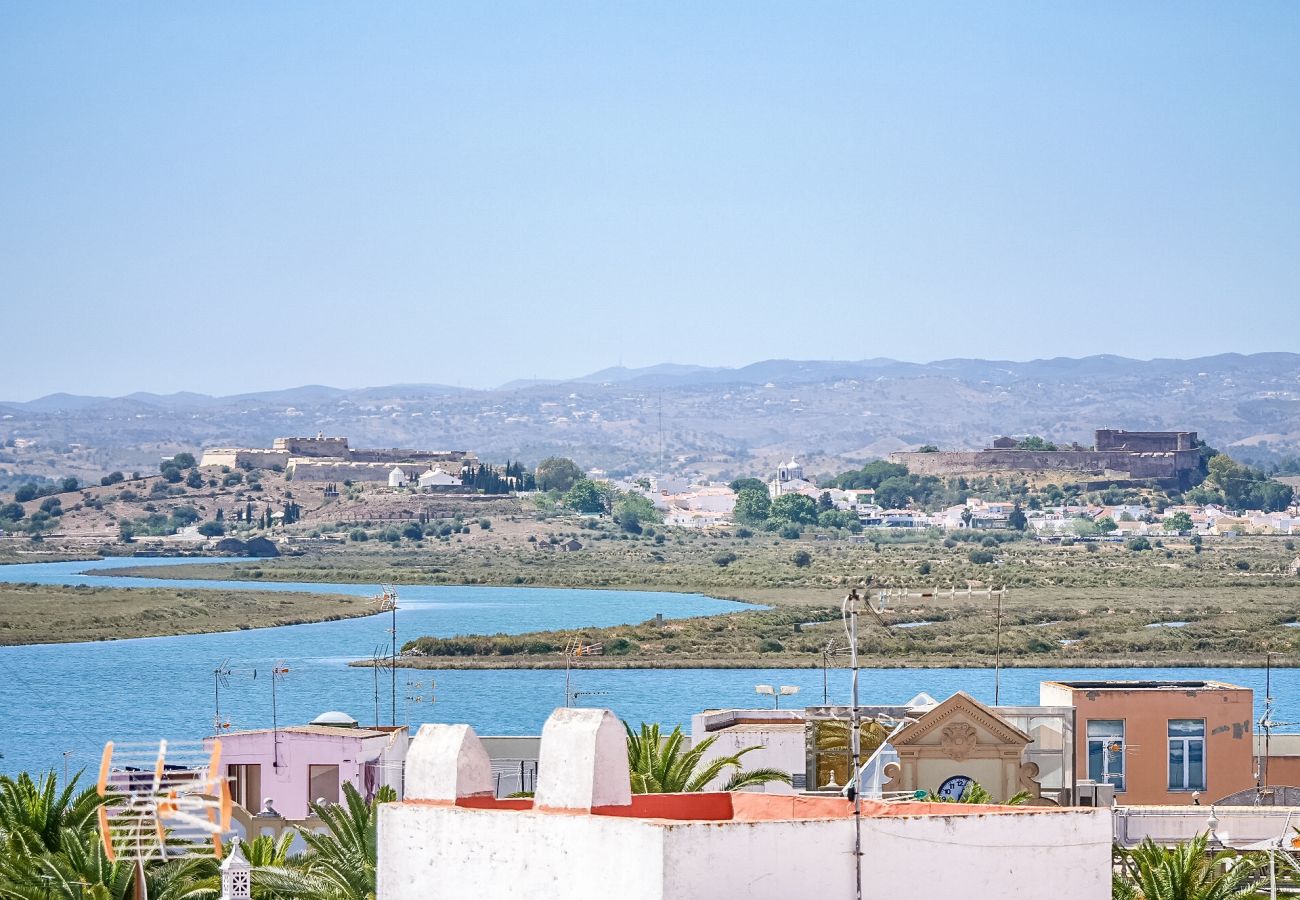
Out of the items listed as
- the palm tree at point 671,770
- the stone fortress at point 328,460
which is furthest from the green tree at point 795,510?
the palm tree at point 671,770

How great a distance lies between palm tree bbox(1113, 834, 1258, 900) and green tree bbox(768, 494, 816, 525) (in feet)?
416

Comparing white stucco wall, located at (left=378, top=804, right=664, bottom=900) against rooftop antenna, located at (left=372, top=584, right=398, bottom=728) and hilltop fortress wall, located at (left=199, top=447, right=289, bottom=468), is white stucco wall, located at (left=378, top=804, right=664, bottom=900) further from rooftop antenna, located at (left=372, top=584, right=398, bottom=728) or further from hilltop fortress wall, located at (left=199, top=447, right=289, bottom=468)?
hilltop fortress wall, located at (left=199, top=447, right=289, bottom=468)

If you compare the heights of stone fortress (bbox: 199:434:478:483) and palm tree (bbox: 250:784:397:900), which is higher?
palm tree (bbox: 250:784:397:900)

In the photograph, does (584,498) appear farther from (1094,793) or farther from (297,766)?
(1094,793)

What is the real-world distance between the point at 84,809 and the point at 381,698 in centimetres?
3641

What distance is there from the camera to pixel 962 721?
1819 centimetres

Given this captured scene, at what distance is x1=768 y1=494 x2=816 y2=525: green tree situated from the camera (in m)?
141

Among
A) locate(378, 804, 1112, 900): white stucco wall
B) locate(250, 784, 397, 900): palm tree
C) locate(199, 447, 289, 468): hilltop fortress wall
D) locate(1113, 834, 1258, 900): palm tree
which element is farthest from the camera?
locate(199, 447, 289, 468): hilltop fortress wall

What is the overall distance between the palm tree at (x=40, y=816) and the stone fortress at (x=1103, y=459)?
154 m

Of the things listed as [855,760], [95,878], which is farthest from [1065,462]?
[855,760]

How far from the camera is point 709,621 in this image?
7500 centimetres

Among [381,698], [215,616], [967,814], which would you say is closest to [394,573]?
[215,616]

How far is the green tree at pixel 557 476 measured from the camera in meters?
161

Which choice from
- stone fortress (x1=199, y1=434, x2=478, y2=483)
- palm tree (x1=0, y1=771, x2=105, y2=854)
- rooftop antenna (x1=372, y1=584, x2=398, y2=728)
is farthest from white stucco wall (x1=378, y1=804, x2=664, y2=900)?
stone fortress (x1=199, y1=434, x2=478, y2=483)
